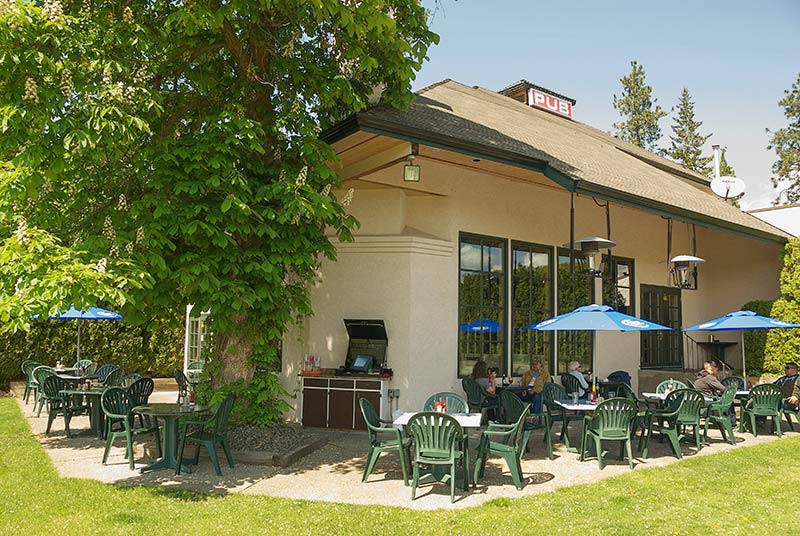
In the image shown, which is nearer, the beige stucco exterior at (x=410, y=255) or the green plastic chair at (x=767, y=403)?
the green plastic chair at (x=767, y=403)

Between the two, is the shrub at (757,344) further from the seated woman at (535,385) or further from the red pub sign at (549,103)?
the red pub sign at (549,103)

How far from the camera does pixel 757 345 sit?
14.8m

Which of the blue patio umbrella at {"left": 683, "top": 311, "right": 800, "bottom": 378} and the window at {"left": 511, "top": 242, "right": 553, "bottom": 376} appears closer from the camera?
the blue patio umbrella at {"left": 683, "top": 311, "right": 800, "bottom": 378}

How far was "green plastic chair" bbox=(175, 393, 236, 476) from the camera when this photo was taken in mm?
7195

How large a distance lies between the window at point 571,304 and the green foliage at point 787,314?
452cm

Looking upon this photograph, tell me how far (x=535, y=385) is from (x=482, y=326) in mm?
1926

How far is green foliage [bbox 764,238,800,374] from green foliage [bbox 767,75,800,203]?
27202 millimetres

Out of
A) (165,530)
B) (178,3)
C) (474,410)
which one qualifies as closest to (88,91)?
(178,3)

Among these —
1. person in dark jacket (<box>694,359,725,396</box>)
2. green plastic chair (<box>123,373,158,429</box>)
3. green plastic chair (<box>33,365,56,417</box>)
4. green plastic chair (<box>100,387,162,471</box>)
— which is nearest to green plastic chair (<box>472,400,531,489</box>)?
green plastic chair (<box>100,387,162,471</box>)

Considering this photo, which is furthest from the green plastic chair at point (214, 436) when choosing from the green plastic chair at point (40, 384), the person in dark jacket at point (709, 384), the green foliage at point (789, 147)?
the green foliage at point (789, 147)

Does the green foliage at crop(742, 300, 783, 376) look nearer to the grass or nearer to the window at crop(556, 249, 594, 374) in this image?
the window at crop(556, 249, 594, 374)

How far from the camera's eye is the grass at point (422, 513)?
5.30 m

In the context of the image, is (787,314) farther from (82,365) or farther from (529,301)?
(82,365)

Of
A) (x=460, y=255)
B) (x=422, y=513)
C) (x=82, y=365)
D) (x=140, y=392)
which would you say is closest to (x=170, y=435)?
(x=140, y=392)
